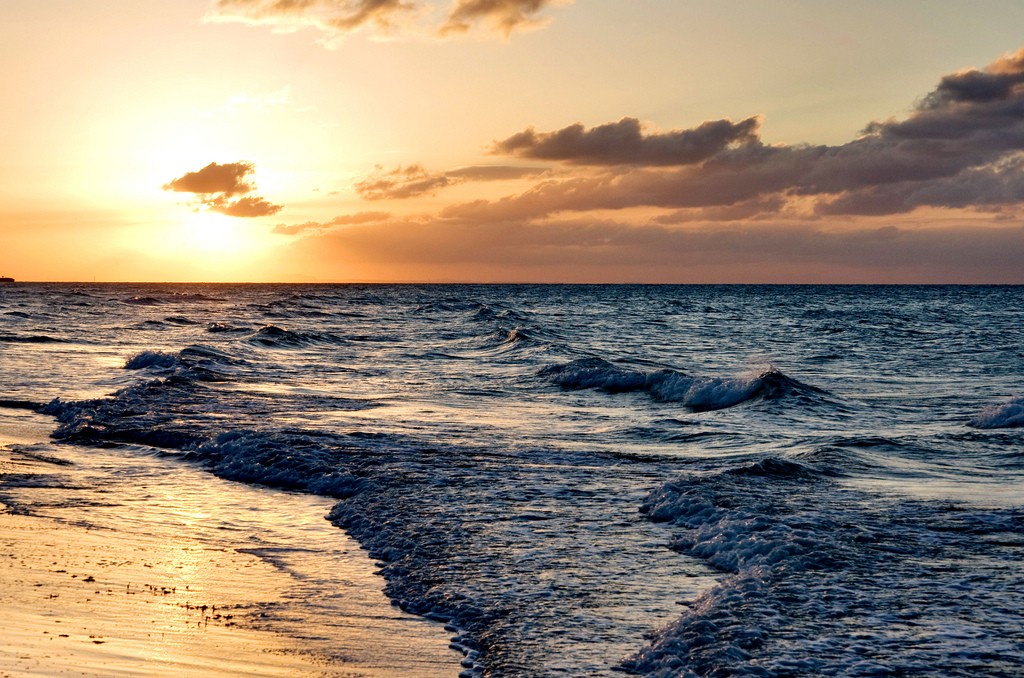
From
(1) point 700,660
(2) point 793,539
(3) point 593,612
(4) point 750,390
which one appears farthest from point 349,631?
(4) point 750,390

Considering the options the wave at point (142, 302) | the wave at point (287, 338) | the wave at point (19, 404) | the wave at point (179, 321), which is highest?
the wave at point (142, 302)

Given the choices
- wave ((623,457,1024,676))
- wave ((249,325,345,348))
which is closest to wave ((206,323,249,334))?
wave ((249,325,345,348))

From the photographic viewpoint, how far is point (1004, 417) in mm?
19781

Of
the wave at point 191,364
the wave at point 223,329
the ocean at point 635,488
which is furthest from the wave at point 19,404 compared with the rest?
the wave at point 223,329

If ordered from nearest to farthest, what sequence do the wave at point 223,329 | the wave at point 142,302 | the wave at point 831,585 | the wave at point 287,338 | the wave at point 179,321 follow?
the wave at point 831,585, the wave at point 287,338, the wave at point 223,329, the wave at point 179,321, the wave at point 142,302

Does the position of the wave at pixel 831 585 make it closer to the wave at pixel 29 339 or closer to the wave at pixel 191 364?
the wave at pixel 191 364

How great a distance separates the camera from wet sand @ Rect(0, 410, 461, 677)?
22.2 feet

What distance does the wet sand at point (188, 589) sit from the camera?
22.2 ft

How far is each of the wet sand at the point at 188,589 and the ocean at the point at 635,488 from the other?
0.29 metres

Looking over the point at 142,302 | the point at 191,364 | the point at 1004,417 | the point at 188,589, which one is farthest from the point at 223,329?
the point at 142,302

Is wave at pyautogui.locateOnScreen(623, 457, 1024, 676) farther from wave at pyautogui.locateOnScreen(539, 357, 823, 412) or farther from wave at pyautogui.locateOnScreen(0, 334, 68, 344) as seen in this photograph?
wave at pyautogui.locateOnScreen(0, 334, 68, 344)

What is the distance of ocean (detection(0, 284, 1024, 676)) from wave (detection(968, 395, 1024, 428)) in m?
0.06

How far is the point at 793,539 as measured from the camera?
9.82 meters

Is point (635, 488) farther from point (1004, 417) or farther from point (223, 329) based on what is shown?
point (223, 329)
